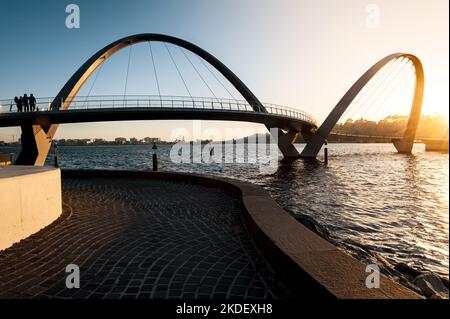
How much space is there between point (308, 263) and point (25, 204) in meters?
4.84

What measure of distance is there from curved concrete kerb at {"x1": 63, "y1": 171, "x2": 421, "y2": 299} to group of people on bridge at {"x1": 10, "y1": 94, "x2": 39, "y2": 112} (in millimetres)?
30408

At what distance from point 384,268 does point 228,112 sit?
92.3 feet

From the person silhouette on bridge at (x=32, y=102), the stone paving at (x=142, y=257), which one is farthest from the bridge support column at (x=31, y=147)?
the stone paving at (x=142, y=257)

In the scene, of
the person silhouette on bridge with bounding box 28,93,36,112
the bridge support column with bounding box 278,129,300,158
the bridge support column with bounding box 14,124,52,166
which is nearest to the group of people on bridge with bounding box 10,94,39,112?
the person silhouette on bridge with bounding box 28,93,36,112

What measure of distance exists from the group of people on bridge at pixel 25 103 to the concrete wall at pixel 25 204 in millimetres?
27150

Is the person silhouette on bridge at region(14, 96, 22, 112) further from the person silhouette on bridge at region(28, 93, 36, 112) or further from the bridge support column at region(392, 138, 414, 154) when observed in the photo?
the bridge support column at region(392, 138, 414, 154)

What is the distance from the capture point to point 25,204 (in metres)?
4.65

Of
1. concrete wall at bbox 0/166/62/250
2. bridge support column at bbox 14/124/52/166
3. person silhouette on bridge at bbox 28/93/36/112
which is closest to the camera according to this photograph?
concrete wall at bbox 0/166/62/250

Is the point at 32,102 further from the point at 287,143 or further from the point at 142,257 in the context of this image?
the point at 287,143

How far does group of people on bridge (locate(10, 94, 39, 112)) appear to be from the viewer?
26.5 m

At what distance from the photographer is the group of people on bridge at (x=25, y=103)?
2650 cm

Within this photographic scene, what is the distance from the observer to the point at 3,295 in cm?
285

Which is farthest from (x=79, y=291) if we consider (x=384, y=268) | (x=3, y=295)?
(x=384, y=268)

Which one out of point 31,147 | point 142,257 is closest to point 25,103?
point 31,147
